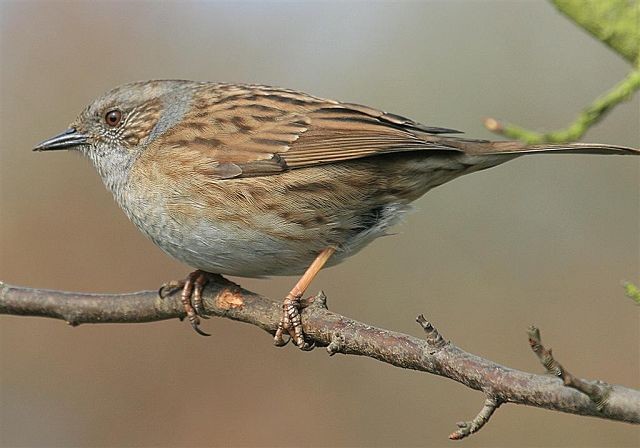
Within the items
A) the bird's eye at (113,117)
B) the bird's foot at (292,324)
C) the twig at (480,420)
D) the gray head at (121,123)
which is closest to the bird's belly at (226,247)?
the bird's foot at (292,324)

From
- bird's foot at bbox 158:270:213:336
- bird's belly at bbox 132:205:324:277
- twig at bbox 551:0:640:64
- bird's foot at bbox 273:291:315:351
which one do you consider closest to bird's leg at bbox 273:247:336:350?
bird's foot at bbox 273:291:315:351

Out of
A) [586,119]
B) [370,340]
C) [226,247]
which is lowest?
[370,340]

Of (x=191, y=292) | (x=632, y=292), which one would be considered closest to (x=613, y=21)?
(x=632, y=292)

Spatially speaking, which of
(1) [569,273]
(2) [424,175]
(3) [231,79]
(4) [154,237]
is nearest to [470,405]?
(1) [569,273]

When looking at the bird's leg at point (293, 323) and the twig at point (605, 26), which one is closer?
the twig at point (605, 26)

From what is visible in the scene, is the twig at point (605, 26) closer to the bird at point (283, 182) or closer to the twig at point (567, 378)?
the twig at point (567, 378)

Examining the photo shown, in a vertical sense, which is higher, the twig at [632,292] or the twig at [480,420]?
the twig at [632,292]

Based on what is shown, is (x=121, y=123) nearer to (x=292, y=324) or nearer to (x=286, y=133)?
(x=286, y=133)

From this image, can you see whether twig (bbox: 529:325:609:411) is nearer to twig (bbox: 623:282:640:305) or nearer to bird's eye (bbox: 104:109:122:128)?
twig (bbox: 623:282:640:305)
